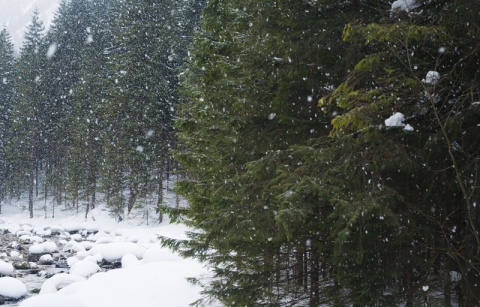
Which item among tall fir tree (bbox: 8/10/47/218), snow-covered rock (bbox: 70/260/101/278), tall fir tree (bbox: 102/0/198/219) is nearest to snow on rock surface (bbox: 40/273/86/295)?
snow-covered rock (bbox: 70/260/101/278)

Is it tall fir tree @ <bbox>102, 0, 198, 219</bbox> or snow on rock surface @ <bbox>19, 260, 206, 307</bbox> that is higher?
tall fir tree @ <bbox>102, 0, 198, 219</bbox>

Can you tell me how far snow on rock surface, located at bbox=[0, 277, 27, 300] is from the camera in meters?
12.4

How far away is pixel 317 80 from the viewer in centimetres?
591

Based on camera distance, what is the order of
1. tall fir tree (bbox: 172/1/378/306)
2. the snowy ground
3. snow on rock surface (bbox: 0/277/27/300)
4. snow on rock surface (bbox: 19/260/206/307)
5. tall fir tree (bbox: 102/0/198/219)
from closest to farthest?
tall fir tree (bbox: 172/1/378/306) → snow on rock surface (bbox: 19/260/206/307) → the snowy ground → snow on rock surface (bbox: 0/277/27/300) → tall fir tree (bbox: 102/0/198/219)

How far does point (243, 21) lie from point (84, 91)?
34100 mm

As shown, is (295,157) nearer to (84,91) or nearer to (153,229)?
(153,229)

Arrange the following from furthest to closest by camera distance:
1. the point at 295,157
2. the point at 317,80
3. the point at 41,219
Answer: the point at 41,219, the point at 317,80, the point at 295,157

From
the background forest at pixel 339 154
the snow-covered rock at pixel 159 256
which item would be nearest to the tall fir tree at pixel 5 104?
the snow-covered rock at pixel 159 256

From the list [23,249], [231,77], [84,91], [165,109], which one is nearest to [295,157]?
[231,77]

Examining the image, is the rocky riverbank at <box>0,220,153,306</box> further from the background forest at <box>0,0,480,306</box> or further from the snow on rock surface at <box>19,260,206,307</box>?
the background forest at <box>0,0,480,306</box>

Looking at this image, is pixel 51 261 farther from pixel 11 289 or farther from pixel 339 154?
pixel 339 154

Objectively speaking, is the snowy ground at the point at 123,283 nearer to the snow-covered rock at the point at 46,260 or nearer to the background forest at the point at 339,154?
the snow-covered rock at the point at 46,260

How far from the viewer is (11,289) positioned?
493 inches

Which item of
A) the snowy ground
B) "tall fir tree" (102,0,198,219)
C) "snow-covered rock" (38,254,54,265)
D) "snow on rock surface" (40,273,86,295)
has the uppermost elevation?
"tall fir tree" (102,0,198,219)
